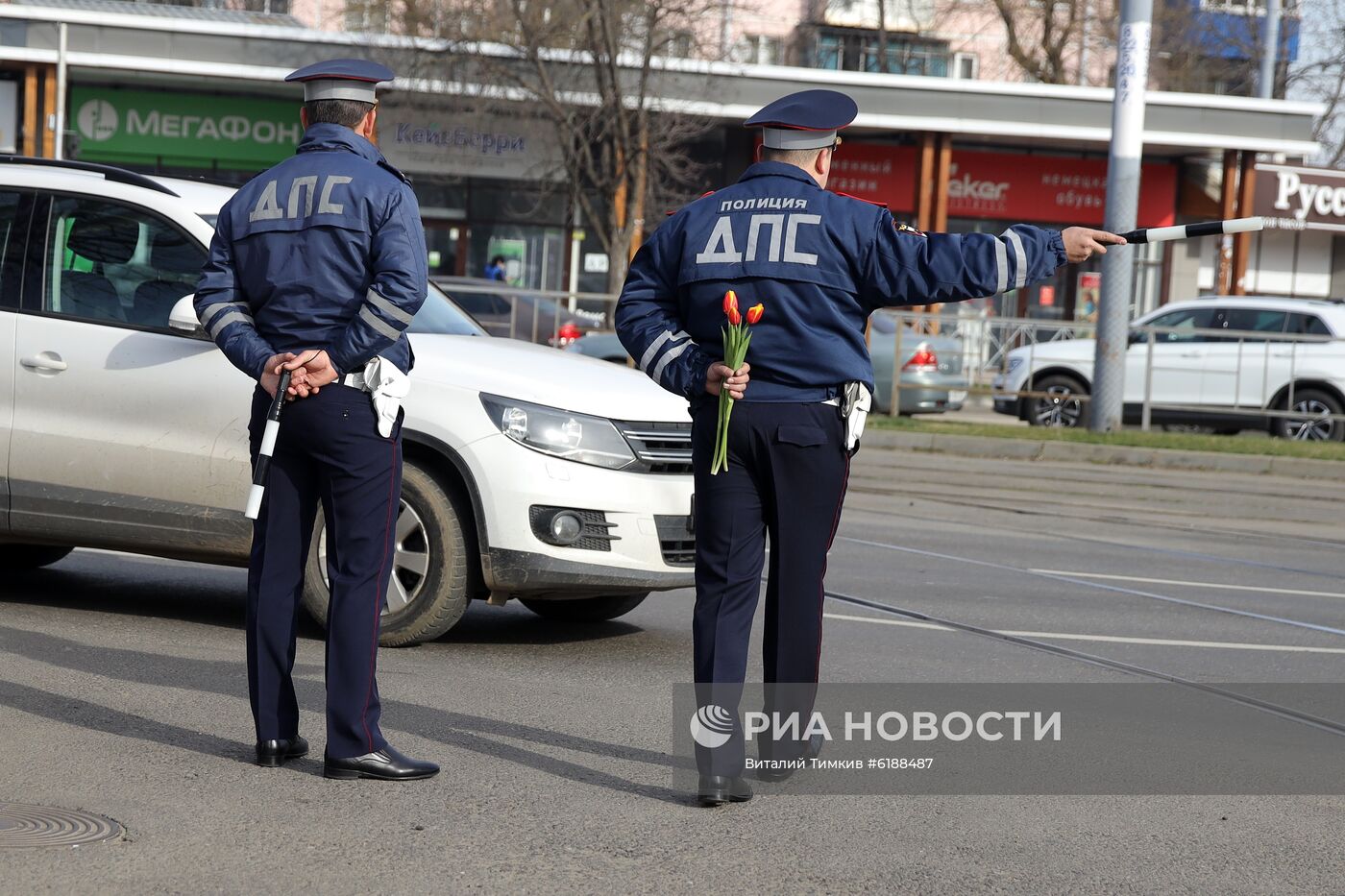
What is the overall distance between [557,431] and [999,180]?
2861 centimetres

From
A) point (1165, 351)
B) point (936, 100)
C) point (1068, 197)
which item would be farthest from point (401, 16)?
point (1165, 351)

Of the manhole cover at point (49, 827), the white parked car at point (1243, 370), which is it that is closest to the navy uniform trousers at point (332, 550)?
the manhole cover at point (49, 827)

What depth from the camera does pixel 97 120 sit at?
31.0 metres

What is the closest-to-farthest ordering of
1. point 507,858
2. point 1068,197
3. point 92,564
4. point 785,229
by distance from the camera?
1. point 507,858
2. point 785,229
3. point 92,564
4. point 1068,197

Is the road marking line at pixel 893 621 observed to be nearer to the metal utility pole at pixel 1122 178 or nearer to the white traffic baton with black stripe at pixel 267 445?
the white traffic baton with black stripe at pixel 267 445

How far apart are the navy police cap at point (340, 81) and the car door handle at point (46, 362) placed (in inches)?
104

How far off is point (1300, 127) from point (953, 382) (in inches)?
A: 602

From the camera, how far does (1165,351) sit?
1883 cm

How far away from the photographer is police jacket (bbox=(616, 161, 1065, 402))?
4.40 metres

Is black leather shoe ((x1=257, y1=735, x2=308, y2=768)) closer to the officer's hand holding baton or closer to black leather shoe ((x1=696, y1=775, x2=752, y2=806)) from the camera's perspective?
black leather shoe ((x1=696, y1=775, x2=752, y2=806))

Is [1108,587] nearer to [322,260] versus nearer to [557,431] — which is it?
[557,431]

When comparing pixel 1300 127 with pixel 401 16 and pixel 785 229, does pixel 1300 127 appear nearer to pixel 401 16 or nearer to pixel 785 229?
pixel 401 16

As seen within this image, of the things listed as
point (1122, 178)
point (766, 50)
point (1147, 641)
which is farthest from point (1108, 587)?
point (766, 50)

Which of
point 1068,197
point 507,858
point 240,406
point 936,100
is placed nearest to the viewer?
point 507,858
